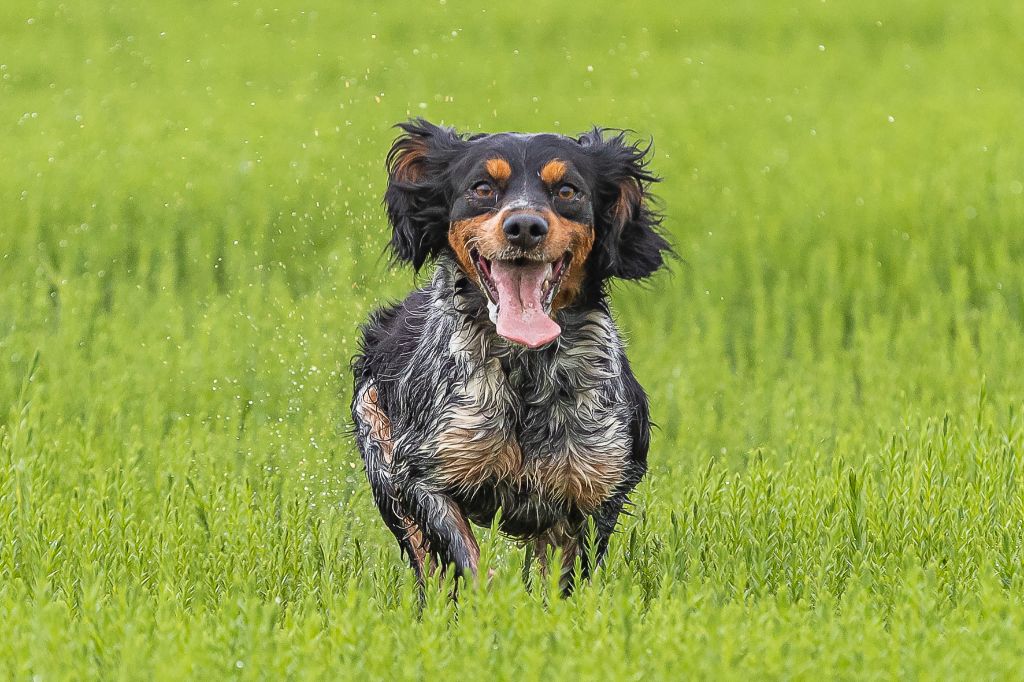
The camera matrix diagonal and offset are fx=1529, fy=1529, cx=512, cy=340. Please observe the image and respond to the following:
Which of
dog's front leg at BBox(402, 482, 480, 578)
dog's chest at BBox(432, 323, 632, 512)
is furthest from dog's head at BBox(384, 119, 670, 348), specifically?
dog's front leg at BBox(402, 482, 480, 578)

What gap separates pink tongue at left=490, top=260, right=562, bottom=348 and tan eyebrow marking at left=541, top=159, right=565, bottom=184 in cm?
28

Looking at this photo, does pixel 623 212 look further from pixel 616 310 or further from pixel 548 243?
pixel 616 310

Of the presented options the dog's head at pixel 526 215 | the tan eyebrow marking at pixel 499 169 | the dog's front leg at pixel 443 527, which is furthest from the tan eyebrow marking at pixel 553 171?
the dog's front leg at pixel 443 527

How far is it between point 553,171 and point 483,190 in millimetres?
251

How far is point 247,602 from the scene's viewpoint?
445cm

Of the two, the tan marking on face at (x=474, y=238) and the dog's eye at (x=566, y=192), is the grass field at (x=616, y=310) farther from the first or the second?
the dog's eye at (x=566, y=192)

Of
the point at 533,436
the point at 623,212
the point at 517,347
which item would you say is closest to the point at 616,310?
the point at 623,212

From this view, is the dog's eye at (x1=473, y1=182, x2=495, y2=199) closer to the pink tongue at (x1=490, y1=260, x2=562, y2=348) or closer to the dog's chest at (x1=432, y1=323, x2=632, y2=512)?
the pink tongue at (x1=490, y1=260, x2=562, y2=348)

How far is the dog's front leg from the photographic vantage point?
501 centimetres

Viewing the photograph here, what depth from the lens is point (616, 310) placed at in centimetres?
987

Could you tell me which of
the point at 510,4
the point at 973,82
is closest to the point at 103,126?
the point at 510,4

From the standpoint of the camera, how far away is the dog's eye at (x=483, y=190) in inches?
199

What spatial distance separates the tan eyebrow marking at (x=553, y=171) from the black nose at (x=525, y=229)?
0.24m

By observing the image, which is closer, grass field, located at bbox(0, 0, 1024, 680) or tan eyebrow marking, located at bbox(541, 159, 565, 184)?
grass field, located at bbox(0, 0, 1024, 680)
